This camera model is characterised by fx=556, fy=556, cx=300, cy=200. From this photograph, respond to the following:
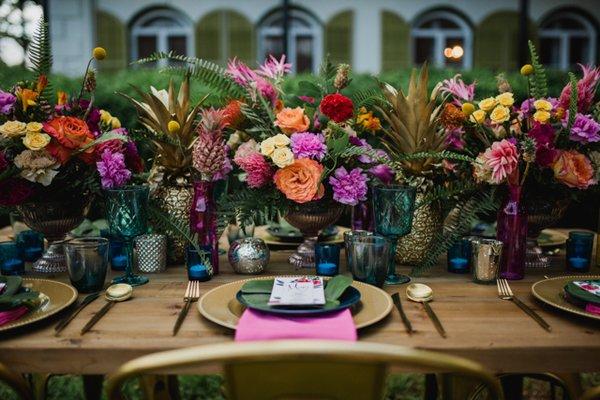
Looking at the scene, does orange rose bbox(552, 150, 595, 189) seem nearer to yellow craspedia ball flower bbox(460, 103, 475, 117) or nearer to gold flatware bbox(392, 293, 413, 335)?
yellow craspedia ball flower bbox(460, 103, 475, 117)

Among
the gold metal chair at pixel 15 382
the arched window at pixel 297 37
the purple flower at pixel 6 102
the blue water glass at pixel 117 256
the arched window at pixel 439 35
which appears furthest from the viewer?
the arched window at pixel 439 35

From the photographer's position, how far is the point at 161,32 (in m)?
9.98

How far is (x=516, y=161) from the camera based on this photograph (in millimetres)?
1208

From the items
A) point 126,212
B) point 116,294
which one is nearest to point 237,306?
point 116,294

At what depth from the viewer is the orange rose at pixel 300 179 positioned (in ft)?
4.12

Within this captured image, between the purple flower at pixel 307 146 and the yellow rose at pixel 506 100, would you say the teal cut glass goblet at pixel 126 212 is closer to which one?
the purple flower at pixel 307 146

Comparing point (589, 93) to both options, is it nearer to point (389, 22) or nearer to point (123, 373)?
point (123, 373)

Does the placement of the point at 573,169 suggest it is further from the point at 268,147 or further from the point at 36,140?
the point at 36,140

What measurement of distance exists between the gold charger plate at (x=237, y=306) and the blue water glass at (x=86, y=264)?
0.25 m

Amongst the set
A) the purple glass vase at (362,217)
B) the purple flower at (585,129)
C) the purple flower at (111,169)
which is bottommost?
the purple glass vase at (362,217)

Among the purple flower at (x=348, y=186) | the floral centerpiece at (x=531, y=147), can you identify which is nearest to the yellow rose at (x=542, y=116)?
the floral centerpiece at (x=531, y=147)

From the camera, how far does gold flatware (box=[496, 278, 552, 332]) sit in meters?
0.96

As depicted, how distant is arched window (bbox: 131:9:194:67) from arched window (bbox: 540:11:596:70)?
6.51 metres

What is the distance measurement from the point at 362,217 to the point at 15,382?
0.97 metres
